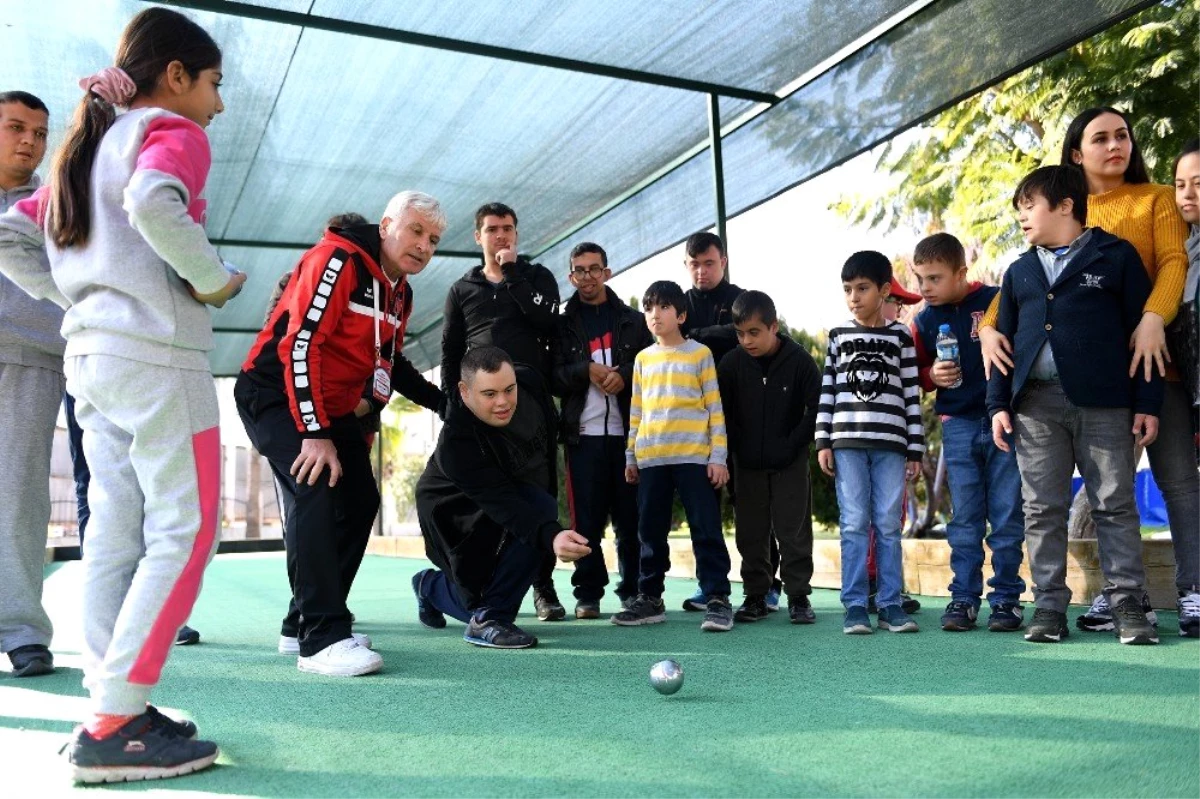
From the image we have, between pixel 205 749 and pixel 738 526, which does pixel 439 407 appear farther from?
pixel 205 749

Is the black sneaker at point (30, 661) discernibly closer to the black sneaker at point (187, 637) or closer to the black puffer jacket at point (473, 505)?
the black sneaker at point (187, 637)

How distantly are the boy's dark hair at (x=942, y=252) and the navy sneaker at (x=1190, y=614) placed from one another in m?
1.50

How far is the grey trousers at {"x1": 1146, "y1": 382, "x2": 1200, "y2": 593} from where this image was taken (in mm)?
3539

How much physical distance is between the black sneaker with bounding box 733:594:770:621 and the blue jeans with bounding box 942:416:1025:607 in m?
0.81

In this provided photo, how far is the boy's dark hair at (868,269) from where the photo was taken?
4.20 metres

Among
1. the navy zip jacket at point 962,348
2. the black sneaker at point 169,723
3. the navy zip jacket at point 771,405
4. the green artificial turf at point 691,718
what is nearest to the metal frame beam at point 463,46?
the navy zip jacket at point 771,405

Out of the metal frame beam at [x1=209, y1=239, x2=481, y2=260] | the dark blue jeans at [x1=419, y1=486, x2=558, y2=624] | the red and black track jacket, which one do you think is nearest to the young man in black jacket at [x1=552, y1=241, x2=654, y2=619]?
the dark blue jeans at [x1=419, y1=486, x2=558, y2=624]

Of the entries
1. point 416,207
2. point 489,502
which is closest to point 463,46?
point 416,207

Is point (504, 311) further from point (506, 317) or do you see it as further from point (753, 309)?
point (753, 309)

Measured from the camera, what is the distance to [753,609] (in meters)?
4.43

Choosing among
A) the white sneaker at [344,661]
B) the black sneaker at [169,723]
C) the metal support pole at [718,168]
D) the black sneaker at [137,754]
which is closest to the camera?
the black sneaker at [137,754]

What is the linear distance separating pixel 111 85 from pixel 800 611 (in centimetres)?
325

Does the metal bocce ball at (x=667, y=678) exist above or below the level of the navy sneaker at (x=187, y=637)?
above

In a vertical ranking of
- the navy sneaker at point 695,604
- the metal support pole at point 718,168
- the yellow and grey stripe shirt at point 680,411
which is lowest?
the navy sneaker at point 695,604
